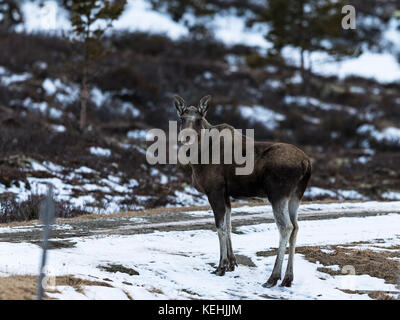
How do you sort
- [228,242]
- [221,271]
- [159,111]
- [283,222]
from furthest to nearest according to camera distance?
[159,111] → [228,242] → [221,271] → [283,222]

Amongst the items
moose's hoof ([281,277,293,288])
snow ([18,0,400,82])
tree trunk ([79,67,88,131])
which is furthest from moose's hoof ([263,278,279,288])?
snow ([18,0,400,82])

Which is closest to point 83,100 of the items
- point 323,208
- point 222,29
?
point 323,208

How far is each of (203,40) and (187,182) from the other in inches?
964

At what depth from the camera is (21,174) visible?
1930cm

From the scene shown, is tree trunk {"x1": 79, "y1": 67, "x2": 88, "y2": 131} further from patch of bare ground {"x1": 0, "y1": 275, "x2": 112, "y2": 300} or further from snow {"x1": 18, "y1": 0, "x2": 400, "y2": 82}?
patch of bare ground {"x1": 0, "y1": 275, "x2": 112, "y2": 300}

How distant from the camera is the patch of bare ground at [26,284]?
7133 mm

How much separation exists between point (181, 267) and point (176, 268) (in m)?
0.13

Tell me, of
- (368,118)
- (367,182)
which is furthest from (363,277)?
(368,118)

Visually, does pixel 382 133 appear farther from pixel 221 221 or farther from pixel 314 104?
pixel 221 221

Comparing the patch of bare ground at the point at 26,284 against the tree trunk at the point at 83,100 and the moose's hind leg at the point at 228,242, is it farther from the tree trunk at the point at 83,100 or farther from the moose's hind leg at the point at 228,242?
the tree trunk at the point at 83,100

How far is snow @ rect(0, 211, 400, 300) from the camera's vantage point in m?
8.38

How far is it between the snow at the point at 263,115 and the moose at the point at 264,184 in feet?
82.0

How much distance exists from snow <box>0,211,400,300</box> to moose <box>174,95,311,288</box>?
1.31 ft

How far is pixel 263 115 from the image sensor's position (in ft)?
117
